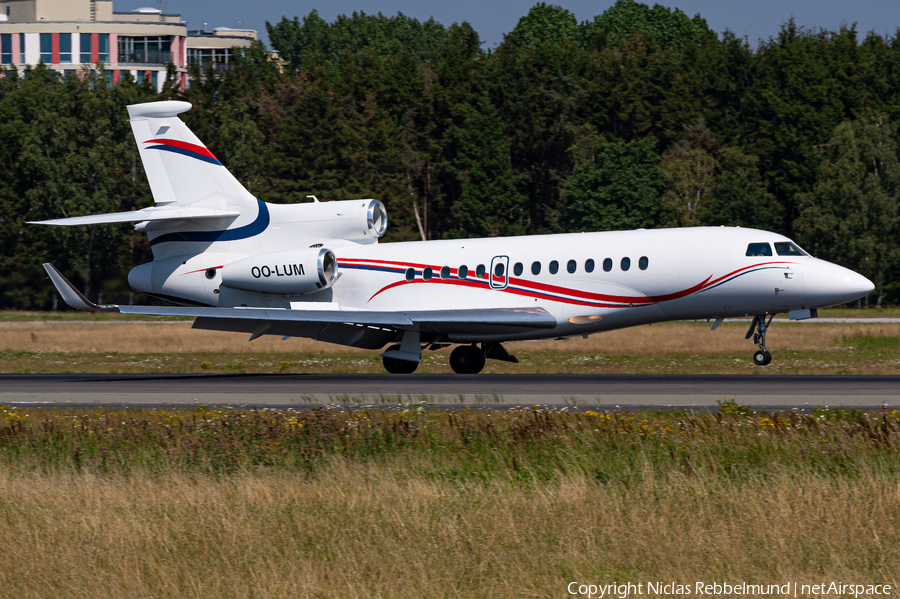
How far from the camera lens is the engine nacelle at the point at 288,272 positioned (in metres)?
25.8

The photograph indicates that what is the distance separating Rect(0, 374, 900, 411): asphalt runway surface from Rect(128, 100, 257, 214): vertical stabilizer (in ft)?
18.3

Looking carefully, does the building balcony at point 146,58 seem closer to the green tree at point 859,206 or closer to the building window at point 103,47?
the building window at point 103,47

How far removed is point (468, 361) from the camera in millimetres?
26062

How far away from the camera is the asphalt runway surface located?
1712 cm

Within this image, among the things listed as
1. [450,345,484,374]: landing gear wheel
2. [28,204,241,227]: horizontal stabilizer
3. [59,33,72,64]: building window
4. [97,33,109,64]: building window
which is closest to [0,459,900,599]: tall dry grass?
[450,345,484,374]: landing gear wheel

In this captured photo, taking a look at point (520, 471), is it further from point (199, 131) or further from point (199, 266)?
point (199, 131)

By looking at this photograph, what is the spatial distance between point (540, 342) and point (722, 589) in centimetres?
2985

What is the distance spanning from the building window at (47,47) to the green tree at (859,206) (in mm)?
85657

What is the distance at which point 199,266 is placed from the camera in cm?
2689

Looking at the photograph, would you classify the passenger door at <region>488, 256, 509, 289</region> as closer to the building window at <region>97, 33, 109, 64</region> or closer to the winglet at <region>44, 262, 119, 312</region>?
the winglet at <region>44, 262, 119, 312</region>

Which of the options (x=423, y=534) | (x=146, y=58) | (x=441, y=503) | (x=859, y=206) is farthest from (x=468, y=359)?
(x=146, y=58)

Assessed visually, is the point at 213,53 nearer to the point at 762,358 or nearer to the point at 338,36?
the point at 338,36

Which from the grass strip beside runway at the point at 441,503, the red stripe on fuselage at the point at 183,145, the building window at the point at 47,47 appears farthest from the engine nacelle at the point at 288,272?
the building window at the point at 47,47

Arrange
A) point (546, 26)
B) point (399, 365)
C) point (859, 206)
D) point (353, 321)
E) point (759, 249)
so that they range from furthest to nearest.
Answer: point (546, 26) → point (859, 206) → point (399, 365) → point (353, 321) → point (759, 249)
